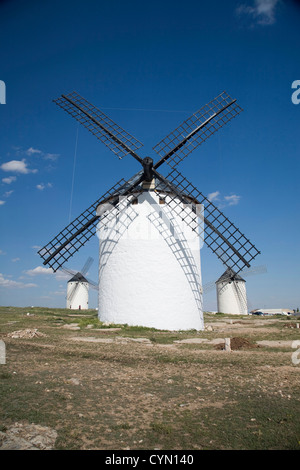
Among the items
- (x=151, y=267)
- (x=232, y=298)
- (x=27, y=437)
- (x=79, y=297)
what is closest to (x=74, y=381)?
(x=27, y=437)

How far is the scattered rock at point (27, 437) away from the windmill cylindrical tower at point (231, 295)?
3877 centimetres

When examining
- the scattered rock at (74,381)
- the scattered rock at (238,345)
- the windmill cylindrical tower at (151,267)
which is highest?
the windmill cylindrical tower at (151,267)

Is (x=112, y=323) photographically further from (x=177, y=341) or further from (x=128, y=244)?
(x=177, y=341)

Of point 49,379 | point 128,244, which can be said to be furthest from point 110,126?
point 49,379

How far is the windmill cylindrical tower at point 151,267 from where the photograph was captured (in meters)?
15.9

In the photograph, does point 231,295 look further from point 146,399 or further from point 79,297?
point 146,399

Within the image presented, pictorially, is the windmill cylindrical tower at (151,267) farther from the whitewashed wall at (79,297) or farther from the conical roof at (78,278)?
the conical roof at (78,278)

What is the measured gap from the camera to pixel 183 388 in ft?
19.3

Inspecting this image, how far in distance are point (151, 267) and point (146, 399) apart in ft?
35.8

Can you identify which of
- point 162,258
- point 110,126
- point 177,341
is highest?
point 110,126

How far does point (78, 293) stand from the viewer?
157 feet

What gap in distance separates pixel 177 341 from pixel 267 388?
6.02 meters

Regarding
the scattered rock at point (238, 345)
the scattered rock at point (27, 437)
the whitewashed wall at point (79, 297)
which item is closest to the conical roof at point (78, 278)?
the whitewashed wall at point (79, 297)
